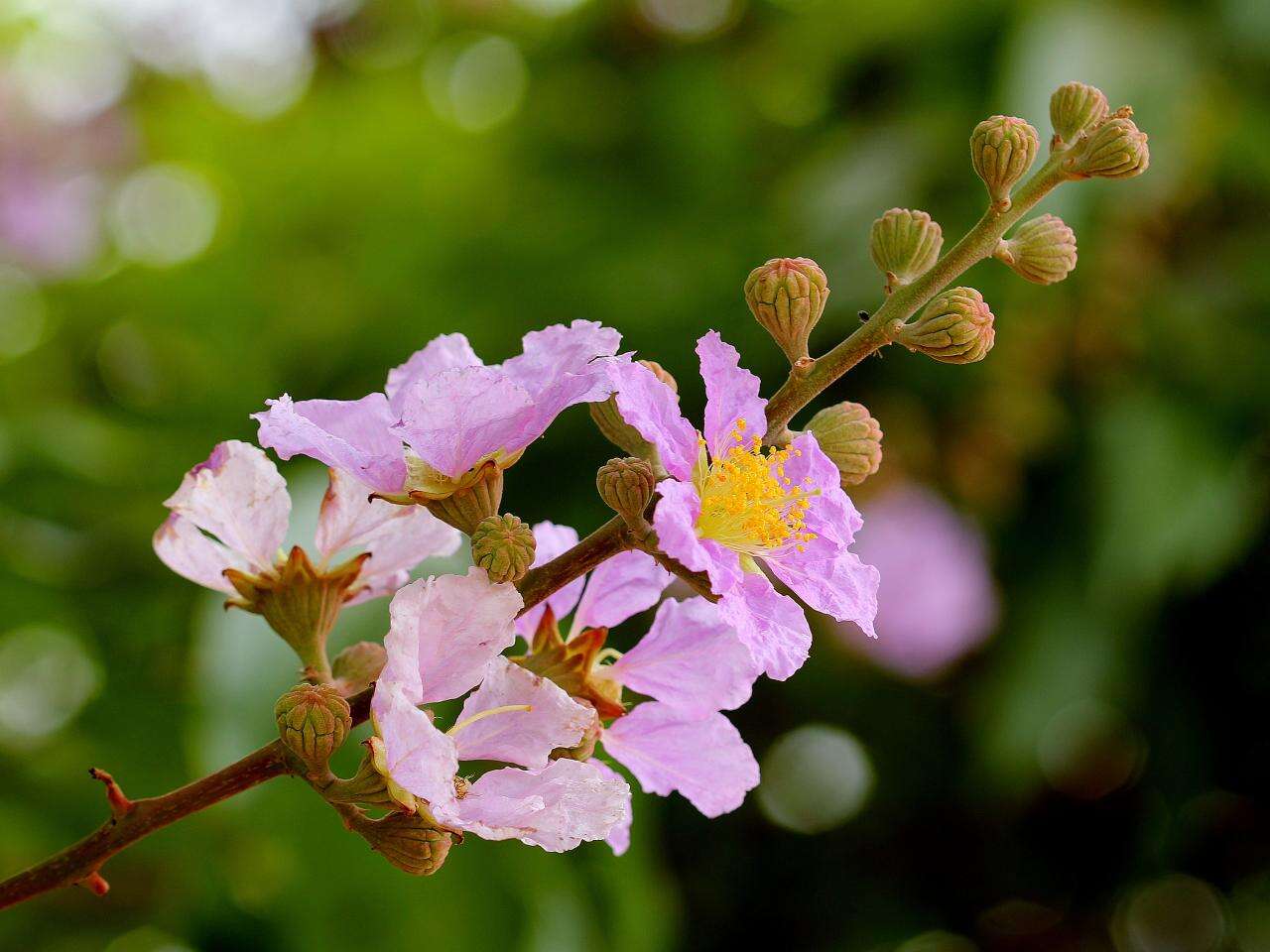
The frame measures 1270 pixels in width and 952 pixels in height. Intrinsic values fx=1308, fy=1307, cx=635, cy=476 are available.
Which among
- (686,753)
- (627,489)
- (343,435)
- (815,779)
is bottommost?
(815,779)

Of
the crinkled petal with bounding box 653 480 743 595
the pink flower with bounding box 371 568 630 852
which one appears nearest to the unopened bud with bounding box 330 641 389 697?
the pink flower with bounding box 371 568 630 852

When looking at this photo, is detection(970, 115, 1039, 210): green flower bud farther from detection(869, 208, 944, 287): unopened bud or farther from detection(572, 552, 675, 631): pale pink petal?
detection(572, 552, 675, 631): pale pink petal

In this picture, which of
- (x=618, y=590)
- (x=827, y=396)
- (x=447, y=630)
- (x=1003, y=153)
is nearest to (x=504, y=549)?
(x=447, y=630)

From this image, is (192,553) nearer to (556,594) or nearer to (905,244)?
(556,594)

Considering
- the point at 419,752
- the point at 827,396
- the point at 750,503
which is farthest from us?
the point at 827,396

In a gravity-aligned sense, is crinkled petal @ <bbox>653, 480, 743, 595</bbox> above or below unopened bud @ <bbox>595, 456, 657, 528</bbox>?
below

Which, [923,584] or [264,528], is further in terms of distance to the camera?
[923,584]

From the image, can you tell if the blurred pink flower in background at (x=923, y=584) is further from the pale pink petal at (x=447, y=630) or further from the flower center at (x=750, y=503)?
the pale pink petal at (x=447, y=630)
